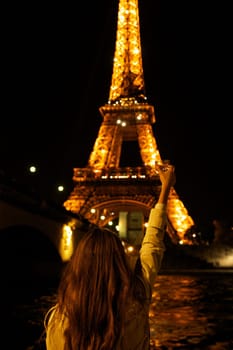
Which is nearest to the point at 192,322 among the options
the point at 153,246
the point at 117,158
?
the point at 153,246

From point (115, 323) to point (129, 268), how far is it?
0.26 m

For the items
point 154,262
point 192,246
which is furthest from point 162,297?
point 192,246

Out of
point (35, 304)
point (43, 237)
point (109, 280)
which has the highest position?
point (43, 237)

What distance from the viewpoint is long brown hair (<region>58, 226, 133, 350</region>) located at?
81.7 inches

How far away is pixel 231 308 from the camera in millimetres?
13969

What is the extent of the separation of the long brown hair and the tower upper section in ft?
167

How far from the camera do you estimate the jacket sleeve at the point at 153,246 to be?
246 centimetres

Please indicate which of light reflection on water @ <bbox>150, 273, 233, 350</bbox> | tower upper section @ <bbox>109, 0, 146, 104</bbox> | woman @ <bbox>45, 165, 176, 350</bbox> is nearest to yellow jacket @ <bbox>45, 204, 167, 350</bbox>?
woman @ <bbox>45, 165, 176, 350</bbox>

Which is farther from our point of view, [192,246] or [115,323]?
[192,246]

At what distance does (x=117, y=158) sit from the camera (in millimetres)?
52781

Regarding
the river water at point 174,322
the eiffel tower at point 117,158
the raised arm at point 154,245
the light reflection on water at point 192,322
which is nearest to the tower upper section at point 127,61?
the eiffel tower at point 117,158

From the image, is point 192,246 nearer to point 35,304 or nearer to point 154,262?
point 35,304

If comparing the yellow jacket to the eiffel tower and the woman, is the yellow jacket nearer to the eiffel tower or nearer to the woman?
the woman

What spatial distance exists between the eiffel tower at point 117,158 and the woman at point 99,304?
4216cm
